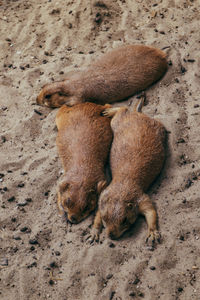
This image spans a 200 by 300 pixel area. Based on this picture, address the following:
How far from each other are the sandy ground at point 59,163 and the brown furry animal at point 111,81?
0.18 metres

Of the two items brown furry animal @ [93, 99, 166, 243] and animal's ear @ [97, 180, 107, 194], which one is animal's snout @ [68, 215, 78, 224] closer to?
brown furry animal @ [93, 99, 166, 243]

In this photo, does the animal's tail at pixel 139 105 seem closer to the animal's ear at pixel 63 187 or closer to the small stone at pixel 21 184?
the animal's ear at pixel 63 187

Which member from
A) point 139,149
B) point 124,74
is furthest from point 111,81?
point 139,149

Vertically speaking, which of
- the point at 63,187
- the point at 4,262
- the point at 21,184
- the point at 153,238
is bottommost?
the point at 153,238

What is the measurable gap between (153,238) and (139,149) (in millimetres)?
1054

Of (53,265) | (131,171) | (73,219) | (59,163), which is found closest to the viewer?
(53,265)

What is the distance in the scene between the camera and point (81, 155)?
14.9 feet

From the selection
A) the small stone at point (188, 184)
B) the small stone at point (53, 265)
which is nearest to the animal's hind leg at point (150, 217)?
the small stone at point (188, 184)

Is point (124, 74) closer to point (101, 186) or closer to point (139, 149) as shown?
point (139, 149)

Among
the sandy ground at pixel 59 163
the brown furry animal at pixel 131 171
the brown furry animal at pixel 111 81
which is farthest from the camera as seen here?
the brown furry animal at pixel 111 81

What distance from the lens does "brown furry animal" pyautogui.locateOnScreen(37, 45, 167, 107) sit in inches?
219

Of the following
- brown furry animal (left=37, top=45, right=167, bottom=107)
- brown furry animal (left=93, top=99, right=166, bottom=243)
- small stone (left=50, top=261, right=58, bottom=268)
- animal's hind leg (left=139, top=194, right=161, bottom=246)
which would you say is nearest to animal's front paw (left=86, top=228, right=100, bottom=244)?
brown furry animal (left=93, top=99, right=166, bottom=243)

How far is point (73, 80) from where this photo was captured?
5672mm

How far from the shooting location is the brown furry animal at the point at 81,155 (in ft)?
13.6
